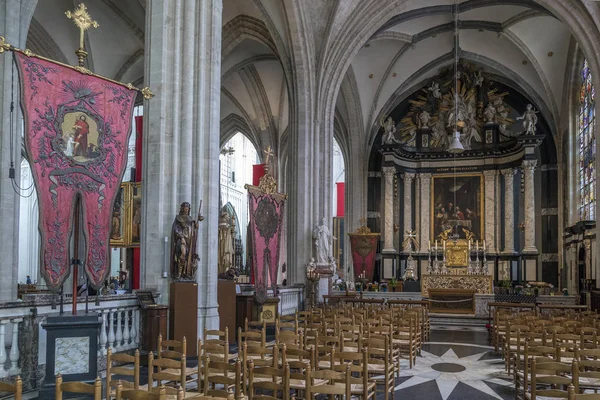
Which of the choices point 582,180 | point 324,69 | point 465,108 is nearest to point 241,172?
point 465,108

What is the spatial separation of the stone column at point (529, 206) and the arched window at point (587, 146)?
2525 mm

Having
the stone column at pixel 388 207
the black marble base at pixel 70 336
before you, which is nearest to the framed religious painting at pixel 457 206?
the stone column at pixel 388 207

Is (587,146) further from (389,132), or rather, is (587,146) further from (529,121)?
(389,132)

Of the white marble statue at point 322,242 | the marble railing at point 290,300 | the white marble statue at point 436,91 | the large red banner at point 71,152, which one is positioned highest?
the white marble statue at point 436,91

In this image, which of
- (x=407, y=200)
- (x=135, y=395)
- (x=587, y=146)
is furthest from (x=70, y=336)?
(x=407, y=200)

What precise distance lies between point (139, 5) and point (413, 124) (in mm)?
14802

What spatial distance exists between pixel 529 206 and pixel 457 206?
3240 millimetres

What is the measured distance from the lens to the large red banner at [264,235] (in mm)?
14734

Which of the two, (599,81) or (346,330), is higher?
A: (599,81)

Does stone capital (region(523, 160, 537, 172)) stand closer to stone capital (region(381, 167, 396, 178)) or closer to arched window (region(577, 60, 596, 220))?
arched window (region(577, 60, 596, 220))

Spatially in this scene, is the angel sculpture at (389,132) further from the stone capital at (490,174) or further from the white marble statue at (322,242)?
the white marble statue at (322,242)

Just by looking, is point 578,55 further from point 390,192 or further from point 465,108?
point 390,192

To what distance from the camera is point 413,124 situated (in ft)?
96.1

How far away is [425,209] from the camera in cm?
2847
